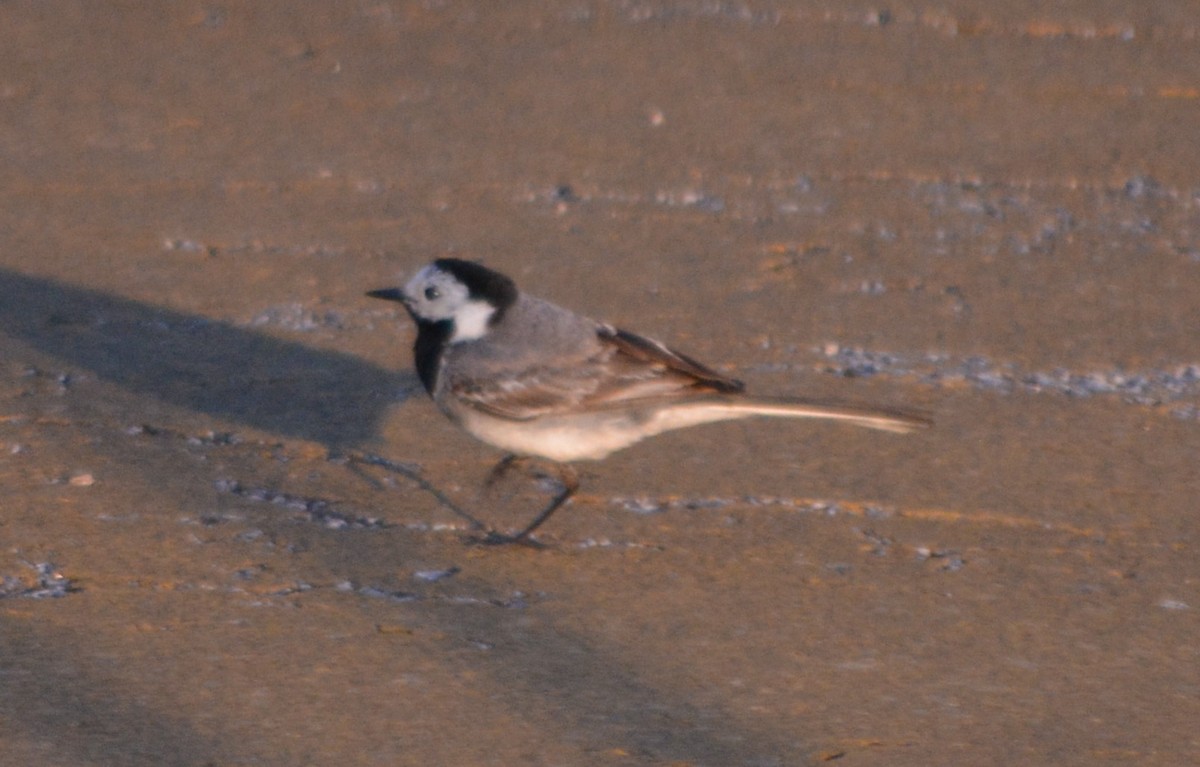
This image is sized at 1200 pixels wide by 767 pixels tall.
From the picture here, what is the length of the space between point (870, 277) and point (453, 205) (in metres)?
1.93

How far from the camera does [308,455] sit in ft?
17.3

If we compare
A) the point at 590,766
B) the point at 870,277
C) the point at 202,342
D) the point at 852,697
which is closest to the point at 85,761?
the point at 590,766

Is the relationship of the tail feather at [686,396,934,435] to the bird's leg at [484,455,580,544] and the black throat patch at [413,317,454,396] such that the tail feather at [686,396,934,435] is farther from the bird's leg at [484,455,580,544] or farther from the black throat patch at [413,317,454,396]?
the black throat patch at [413,317,454,396]

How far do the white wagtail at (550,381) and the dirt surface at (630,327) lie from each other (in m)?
0.24

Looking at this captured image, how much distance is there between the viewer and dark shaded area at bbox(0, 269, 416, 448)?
5.60 metres

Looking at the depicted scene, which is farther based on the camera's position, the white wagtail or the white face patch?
the white face patch

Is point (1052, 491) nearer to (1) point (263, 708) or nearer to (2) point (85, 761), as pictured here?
(1) point (263, 708)

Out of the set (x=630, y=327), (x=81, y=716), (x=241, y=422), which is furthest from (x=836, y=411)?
(x=81, y=716)

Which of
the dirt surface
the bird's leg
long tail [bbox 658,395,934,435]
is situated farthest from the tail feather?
the bird's leg

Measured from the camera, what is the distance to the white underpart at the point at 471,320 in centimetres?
526

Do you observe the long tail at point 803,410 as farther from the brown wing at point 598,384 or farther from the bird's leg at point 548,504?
the bird's leg at point 548,504

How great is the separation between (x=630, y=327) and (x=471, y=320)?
1251mm

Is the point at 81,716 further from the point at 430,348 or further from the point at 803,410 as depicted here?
the point at 803,410

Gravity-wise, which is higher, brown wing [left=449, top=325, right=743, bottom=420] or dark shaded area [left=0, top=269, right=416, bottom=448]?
brown wing [left=449, top=325, right=743, bottom=420]
